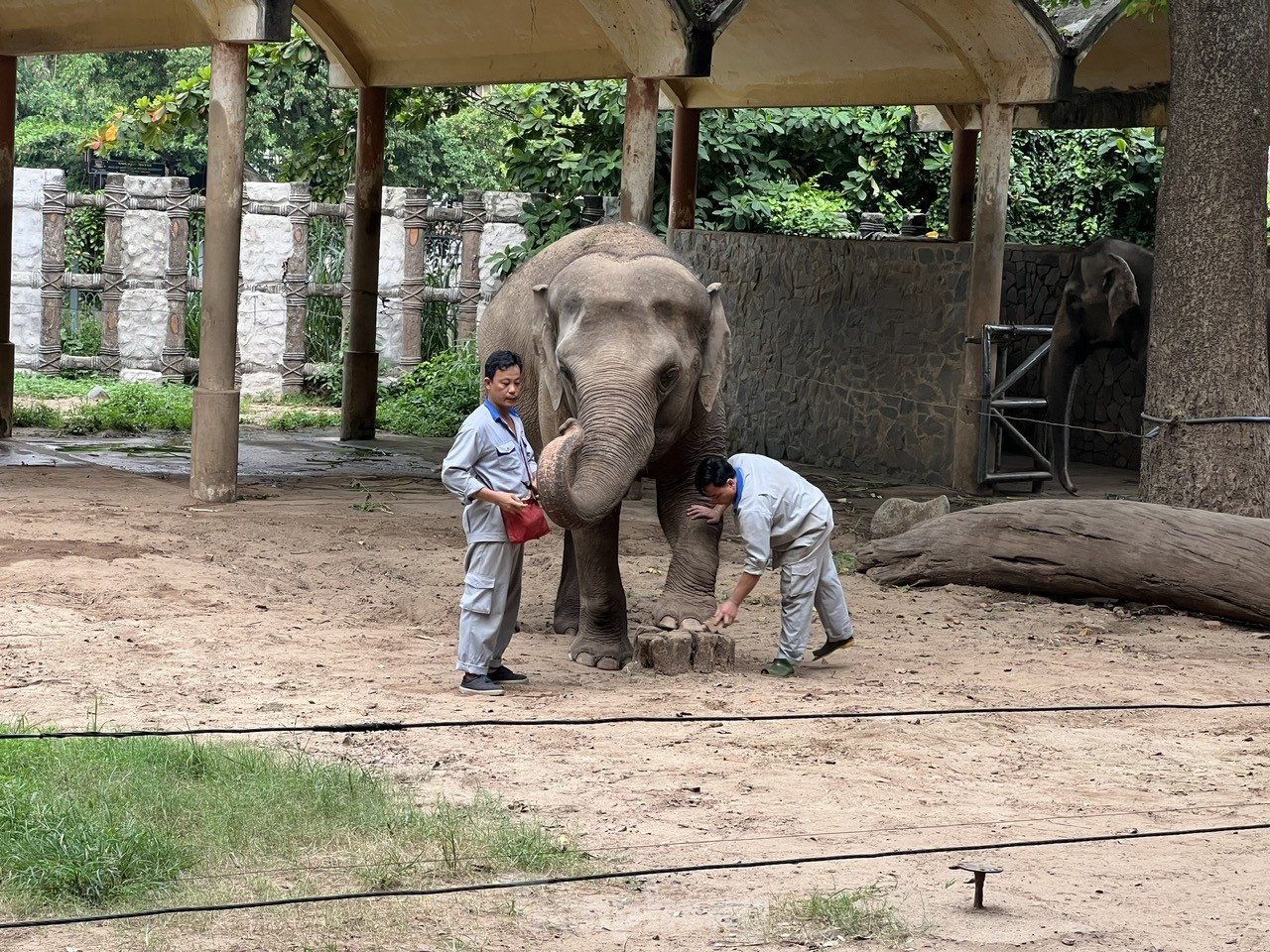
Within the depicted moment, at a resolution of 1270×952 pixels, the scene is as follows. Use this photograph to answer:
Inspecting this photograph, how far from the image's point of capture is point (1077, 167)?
2103cm

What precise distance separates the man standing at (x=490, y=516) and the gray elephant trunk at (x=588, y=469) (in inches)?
9.3

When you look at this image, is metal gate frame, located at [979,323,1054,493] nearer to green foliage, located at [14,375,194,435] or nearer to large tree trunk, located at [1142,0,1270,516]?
large tree trunk, located at [1142,0,1270,516]

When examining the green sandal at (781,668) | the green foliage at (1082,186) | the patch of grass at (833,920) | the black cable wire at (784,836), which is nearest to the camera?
the patch of grass at (833,920)

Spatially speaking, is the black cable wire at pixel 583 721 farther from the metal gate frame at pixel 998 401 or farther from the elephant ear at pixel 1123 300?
the elephant ear at pixel 1123 300

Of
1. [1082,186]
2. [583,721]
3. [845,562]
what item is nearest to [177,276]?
[845,562]

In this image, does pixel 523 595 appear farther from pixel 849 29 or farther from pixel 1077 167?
pixel 1077 167

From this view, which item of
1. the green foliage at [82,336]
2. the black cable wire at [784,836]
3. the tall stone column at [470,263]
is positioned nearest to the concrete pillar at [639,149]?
the black cable wire at [784,836]

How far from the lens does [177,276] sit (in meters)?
18.6

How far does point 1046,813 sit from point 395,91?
1284 cm

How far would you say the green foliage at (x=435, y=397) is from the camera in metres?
16.7

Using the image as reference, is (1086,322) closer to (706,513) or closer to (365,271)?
(365,271)

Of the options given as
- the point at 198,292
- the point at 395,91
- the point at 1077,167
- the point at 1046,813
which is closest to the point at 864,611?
the point at 1046,813

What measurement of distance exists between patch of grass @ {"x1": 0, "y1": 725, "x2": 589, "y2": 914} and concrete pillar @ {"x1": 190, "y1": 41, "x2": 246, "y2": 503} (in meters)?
5.62

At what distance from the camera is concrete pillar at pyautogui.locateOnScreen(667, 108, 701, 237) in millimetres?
14977
